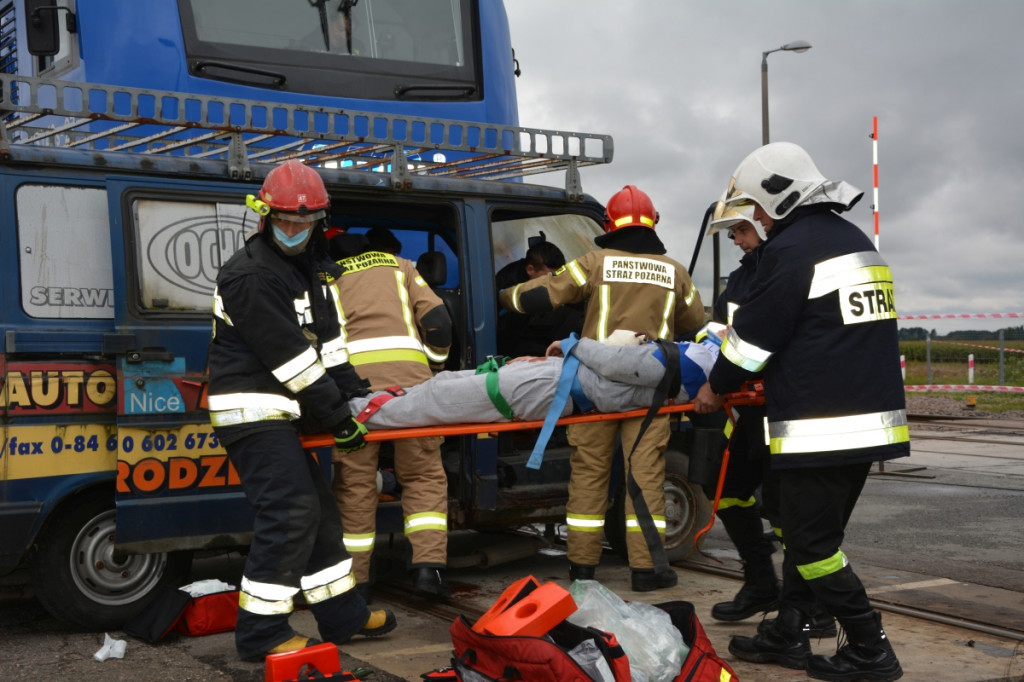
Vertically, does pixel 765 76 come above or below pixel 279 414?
above

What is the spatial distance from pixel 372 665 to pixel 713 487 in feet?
5.58

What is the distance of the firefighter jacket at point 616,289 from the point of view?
5871mm

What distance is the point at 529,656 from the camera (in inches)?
142

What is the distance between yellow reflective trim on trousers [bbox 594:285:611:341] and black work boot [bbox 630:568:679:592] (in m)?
1.21

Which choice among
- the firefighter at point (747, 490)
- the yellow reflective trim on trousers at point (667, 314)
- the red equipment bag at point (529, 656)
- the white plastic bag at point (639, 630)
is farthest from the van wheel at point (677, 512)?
the red equipment bag at point (529, 656)

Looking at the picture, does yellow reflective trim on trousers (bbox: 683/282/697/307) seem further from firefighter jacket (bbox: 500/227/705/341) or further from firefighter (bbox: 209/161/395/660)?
firefighter (bbox: 209/161/395/660)

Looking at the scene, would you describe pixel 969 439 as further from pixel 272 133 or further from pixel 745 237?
pixel 272 133

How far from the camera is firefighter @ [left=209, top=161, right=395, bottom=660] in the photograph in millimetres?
4387

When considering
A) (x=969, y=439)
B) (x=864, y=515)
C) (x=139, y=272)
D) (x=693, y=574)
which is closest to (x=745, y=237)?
(x=693, y=574)

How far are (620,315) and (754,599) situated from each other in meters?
1.60

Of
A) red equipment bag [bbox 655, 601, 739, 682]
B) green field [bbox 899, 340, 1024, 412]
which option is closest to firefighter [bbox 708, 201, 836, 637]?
red equipment bag [bbox 655, 601, 739, 682]

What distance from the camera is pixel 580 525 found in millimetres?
5699

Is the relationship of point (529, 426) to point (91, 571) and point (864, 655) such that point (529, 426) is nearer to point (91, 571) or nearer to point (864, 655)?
point (864, 655)

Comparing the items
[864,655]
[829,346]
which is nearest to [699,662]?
[864,655]
